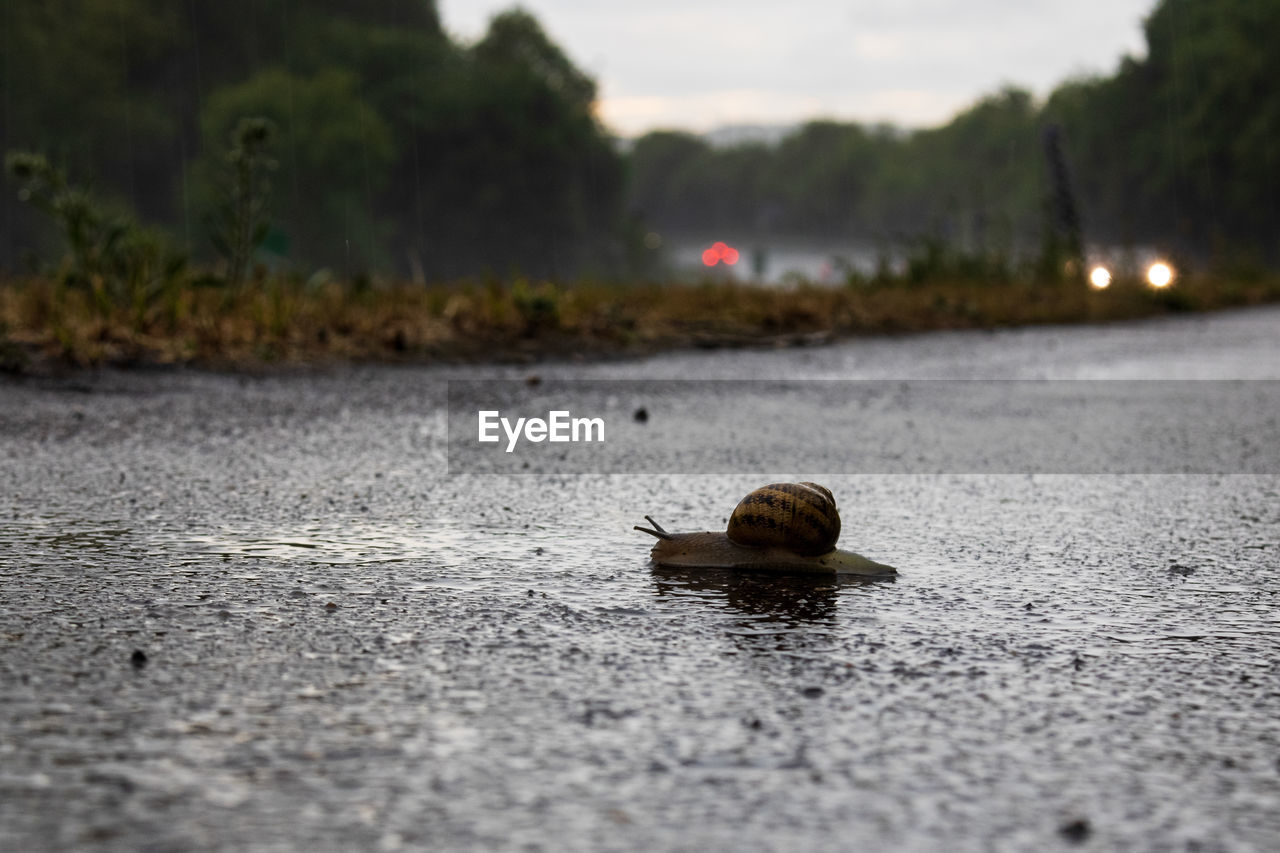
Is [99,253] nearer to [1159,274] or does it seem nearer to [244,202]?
[244,202]

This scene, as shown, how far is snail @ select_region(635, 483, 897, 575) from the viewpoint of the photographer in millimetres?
3740

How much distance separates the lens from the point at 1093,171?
72875 millimetres

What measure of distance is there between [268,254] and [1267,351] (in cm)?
1393

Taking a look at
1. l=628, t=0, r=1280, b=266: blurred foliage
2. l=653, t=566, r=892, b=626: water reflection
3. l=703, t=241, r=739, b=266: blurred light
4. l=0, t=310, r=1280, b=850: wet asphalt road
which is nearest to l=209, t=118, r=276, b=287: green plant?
l=0, t=310, r=1280, b=850: wet asphalt road

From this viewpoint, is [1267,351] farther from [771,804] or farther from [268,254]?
[268,254]

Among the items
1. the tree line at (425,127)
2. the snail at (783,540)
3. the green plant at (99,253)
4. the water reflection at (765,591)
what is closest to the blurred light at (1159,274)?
the green plant at (99,253)

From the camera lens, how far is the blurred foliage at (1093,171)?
34.3m

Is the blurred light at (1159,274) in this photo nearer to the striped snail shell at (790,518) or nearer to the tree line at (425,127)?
the striped snail shell at (790,518)

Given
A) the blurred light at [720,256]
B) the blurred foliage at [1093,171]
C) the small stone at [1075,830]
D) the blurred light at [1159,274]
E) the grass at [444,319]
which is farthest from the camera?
the blurred light at [720,256]

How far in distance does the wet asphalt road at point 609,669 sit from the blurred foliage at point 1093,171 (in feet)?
51.5

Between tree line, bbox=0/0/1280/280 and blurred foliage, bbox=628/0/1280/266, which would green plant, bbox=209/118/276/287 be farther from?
tree line, bbox=0/0/1280/280

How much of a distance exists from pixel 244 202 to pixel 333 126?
57310mm

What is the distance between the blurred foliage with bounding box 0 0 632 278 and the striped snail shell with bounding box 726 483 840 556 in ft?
183

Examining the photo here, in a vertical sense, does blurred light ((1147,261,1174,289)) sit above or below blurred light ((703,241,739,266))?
below
